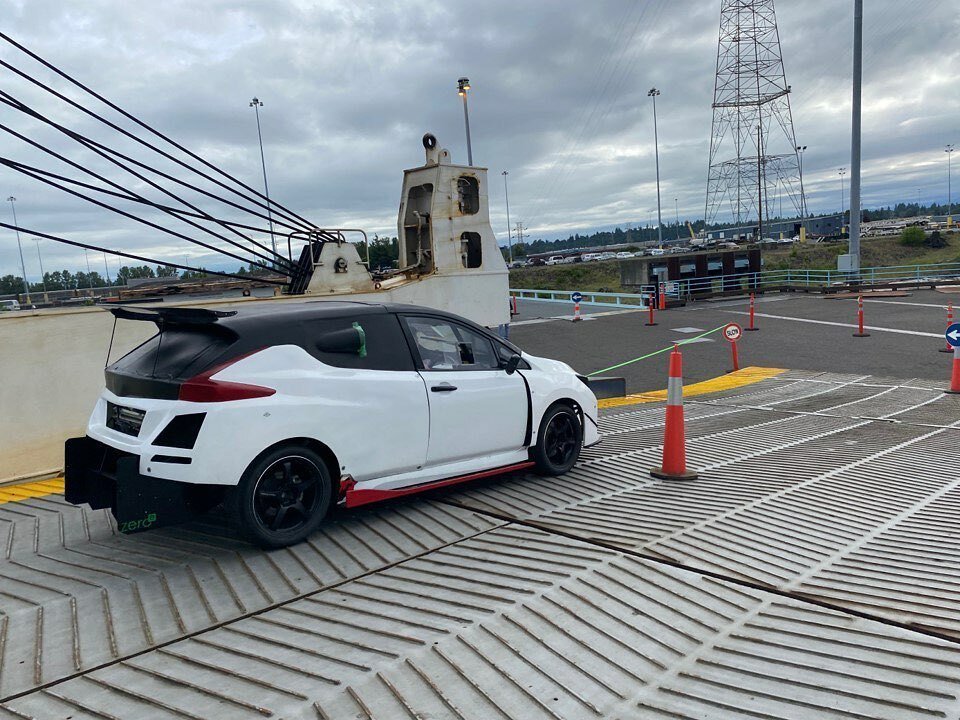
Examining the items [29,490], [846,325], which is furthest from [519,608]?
[846,325]

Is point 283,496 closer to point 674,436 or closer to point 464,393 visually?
point 464,393

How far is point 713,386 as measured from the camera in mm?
13898

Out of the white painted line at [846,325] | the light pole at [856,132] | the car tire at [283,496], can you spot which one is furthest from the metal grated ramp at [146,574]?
the light pole at [856,132]

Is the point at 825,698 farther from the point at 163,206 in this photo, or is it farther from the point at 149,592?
the point at 163,206

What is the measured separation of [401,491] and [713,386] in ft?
32.9

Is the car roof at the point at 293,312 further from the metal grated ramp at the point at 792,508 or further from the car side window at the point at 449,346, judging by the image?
the metal grated ramp at the point at 792,508

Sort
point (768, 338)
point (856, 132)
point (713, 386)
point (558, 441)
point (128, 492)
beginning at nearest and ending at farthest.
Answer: point (128, 492), point (558, 441), point (713, 386), point (768, 338), point (856, 132)

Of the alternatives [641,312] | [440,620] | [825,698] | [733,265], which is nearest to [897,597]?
[825,698]

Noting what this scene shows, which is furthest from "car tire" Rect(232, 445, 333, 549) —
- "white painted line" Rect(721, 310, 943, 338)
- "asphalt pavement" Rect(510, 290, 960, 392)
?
"white painted line" Rect(721, 310, 943, 338)

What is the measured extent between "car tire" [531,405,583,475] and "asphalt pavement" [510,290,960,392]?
797 centimetres

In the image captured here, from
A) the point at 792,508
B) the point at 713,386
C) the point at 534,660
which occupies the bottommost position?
the point at 713,386

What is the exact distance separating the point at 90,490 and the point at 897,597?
487 cm

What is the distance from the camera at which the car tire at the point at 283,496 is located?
14.5ft

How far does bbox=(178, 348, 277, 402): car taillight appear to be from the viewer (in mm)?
4301
